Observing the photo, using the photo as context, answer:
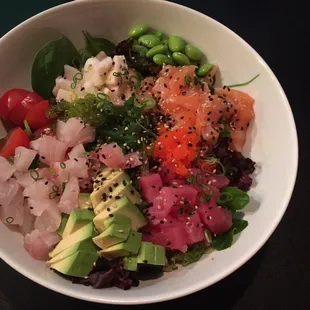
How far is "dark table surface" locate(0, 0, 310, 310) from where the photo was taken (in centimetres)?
188

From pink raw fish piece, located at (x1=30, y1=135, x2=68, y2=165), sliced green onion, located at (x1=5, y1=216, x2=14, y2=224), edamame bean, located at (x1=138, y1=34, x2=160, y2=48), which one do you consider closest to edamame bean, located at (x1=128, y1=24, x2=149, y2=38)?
edamame bean, located at (x1=138, y1=34, x2=160, y2=48)

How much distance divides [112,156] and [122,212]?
237 millimetres

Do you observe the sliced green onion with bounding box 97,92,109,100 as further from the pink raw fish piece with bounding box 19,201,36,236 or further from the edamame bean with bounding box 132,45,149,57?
the pink raw fish piece with bounding box 19,201,36,236

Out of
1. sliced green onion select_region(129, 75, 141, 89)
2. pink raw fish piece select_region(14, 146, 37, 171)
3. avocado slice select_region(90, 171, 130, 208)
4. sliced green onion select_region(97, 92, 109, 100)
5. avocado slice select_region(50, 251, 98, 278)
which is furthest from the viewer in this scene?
sliced green onion select_region(129, 75, 141, 89)

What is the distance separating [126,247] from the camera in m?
1.67

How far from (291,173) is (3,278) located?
1155mm

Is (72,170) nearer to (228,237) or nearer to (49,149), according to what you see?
(49,149)

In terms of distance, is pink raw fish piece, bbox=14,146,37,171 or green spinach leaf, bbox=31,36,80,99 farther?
green spinach leaf, bbox=31,36,80,99

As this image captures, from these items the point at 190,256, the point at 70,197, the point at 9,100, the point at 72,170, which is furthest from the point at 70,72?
the point at 190,256

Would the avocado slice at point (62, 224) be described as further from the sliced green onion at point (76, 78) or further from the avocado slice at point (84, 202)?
the sliced green onion at point (76, 78)

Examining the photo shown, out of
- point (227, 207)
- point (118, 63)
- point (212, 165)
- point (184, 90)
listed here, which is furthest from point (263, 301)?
point (118, 63)

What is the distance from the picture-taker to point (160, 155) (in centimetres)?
190

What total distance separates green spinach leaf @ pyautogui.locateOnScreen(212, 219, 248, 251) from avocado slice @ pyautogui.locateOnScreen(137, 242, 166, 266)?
248mm

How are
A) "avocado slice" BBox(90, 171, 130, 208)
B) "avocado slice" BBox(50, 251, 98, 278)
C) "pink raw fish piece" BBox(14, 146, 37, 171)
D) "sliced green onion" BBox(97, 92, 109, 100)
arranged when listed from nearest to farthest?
1. "avocado slice" BBox(50, 251, 98, 278)
2. "avocado slice" BBox(90, 171, 130, 208)
3. "pink raw fish piece" BBox(14, 146, 37, 171)
4. "sliced green onion" BBox(97, 92, 109, 100)
